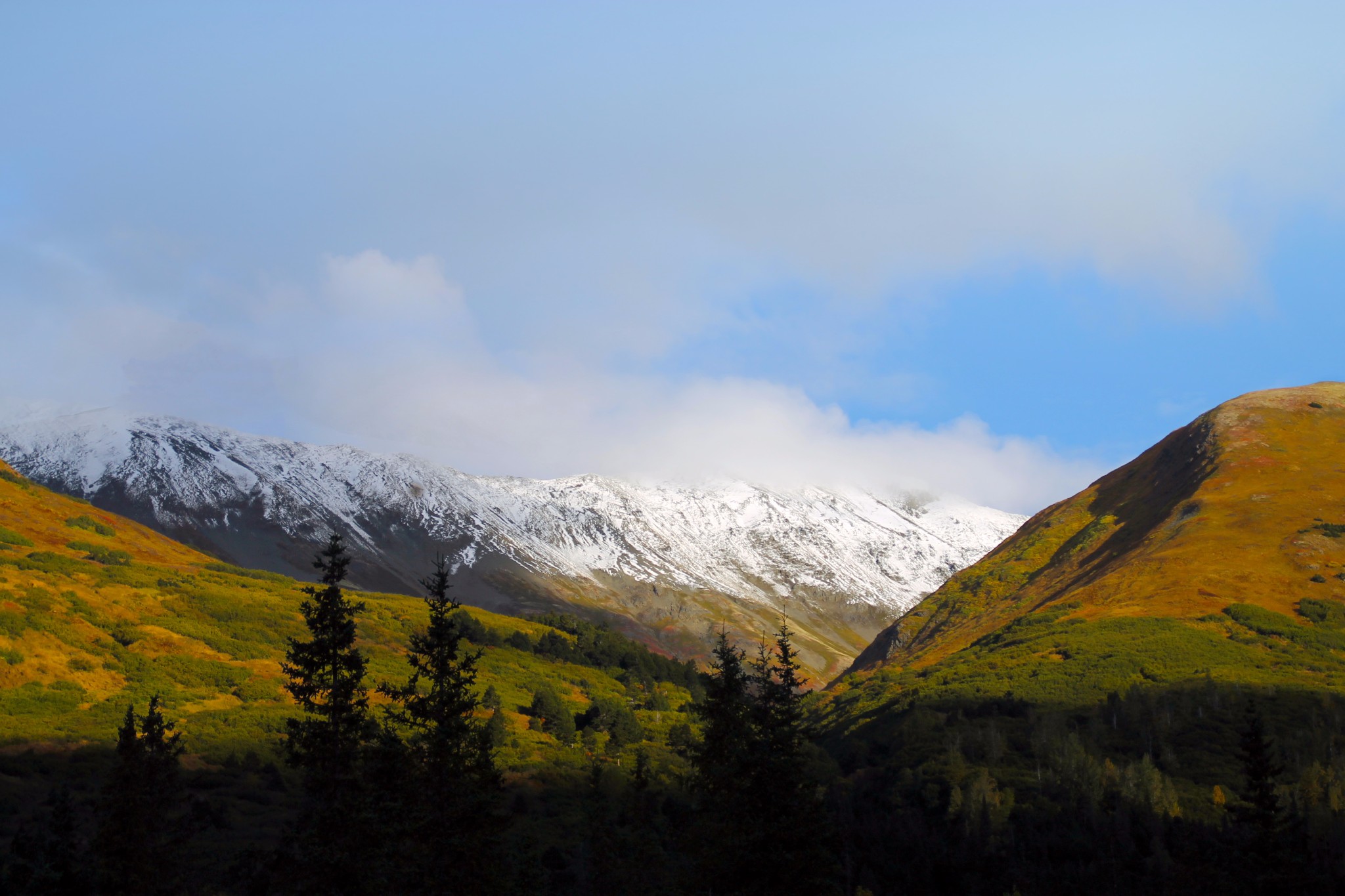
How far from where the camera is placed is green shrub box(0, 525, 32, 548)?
86.9 m

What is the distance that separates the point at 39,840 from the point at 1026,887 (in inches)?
2165

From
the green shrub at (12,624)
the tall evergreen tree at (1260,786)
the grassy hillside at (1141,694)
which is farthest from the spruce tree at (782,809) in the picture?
the green shrub at (12,624)

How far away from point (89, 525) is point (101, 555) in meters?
16.6

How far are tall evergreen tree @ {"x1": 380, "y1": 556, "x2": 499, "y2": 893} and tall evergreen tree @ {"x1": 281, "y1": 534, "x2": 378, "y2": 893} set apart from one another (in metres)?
1.39

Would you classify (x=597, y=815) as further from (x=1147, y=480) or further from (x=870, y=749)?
(x=1147, y=480)

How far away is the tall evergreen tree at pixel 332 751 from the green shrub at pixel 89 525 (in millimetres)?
97109

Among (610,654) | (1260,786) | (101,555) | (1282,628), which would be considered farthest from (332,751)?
(610,654)

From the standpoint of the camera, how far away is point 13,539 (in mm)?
88062

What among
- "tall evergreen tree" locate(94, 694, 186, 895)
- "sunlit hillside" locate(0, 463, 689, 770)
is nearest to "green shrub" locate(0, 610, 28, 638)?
"sunlit hillside" locate(0, 463, 689, 770)

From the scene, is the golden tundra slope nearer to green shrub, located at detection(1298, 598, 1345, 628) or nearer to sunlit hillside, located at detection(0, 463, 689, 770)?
green shrub, located at detection(1298, 598, 1345, 628)

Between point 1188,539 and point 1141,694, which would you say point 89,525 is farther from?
point 1188,539

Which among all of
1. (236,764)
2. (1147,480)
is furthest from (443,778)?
(1147,480)

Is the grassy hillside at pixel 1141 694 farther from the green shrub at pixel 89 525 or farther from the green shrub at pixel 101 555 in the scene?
the green shrub at pixel 89 525

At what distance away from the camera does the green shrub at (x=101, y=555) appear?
9369 cm
